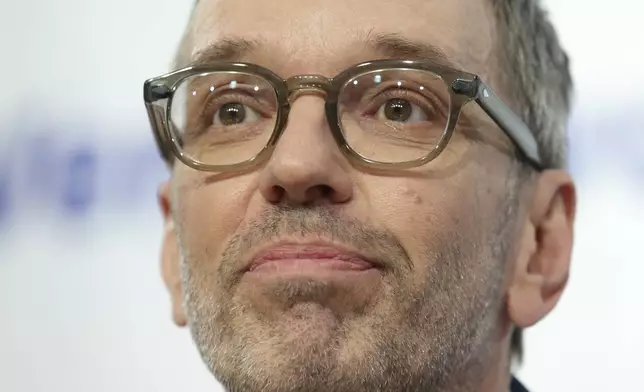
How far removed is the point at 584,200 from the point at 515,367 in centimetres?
32

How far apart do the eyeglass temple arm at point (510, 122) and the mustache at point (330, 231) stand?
0.22 meters

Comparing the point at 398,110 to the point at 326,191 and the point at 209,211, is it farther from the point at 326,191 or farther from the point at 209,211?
the point at 209,211

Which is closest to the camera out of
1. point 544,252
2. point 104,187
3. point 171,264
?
point 544,252

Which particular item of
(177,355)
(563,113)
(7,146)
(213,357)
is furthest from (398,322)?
(7,146)

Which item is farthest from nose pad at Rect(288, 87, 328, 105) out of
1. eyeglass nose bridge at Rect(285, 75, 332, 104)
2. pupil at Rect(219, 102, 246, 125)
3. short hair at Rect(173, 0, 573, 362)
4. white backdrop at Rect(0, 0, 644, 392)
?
white backdrop at Rect(0, 0, 644, 392)

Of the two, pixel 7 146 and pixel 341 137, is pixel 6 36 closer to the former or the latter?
pixel 7 146

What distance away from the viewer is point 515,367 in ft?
3.98

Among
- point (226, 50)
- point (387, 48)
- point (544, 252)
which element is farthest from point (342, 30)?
point (544, 252)

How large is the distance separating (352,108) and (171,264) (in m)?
0.45

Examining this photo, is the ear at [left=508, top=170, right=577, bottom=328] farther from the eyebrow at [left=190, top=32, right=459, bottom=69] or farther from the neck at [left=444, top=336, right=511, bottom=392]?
the eyebrow at [left=190, top=32, right=459, bottom=69]

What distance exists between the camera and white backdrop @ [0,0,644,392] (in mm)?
1220

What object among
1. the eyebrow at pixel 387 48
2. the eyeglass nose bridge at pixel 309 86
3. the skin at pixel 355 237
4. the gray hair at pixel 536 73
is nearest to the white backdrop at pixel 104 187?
the gray hair at pixel 536 73

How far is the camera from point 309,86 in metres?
0.84

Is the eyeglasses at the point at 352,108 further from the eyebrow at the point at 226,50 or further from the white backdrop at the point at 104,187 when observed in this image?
the white backdrop at the point at 104,187
